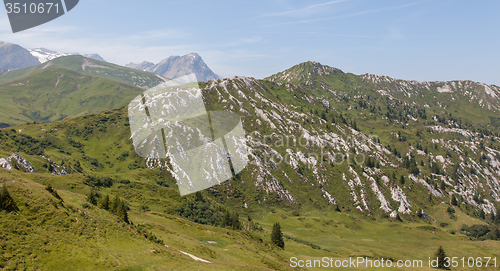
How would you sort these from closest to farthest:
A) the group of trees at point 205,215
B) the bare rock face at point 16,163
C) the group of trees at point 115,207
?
the group of trees at point 115,207 → the group of trees at point 205,215 → the bare rock face at point 16,163

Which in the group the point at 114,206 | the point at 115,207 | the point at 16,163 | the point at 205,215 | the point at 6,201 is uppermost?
the point at 6,201

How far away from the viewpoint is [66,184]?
330ft

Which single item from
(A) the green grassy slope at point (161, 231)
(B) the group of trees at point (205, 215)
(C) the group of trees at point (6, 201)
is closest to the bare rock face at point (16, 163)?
(A) the green grassy slope at point (161, 231)

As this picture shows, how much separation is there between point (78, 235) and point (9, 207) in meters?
9.90

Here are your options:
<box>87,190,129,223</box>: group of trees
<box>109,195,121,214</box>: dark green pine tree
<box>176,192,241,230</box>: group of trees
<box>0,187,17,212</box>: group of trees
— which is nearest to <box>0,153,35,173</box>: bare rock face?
<box>176,192,241,230</box>: group of trees

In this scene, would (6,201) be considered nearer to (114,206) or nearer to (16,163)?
(114,206)

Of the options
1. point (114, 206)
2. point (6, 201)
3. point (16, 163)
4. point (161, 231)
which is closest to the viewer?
point (6, 201)

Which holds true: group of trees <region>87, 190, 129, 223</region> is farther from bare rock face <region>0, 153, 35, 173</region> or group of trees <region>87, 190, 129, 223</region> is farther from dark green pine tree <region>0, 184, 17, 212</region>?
bare rock face <region>0, 153, 35, 173</region>

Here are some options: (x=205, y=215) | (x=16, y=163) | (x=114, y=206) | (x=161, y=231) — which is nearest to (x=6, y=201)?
(x=114, y=206)

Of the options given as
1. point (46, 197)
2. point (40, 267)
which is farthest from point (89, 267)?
point (46, 197)

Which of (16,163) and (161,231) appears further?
(16,163)

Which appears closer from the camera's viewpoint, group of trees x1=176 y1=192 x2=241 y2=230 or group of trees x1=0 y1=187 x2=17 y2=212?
group of trees x1=0 y1=187 x2=17 y2=212

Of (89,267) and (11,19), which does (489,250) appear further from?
(11,19)

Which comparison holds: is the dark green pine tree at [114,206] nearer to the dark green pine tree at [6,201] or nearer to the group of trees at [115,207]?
the group of trees at [115,207]
